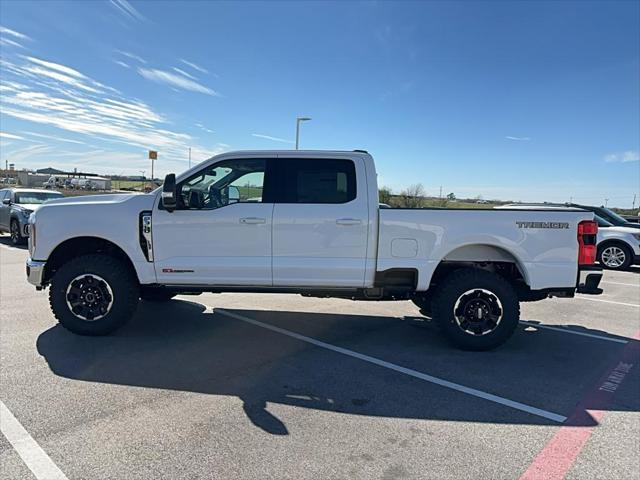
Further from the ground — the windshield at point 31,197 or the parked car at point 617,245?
the windshield at point 31,197

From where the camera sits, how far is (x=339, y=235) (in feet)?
15.3

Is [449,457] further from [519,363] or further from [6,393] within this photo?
[6,393]

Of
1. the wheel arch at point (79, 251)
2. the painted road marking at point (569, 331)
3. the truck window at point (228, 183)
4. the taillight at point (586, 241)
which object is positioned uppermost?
the truck window at point (228, 183)

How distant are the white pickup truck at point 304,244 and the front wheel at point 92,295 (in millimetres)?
11

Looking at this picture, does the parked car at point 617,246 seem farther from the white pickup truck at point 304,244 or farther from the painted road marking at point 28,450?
the painted road marking at point 28,450

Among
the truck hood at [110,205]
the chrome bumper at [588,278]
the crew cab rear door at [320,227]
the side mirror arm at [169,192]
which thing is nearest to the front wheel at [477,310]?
the chrome bumper at [588,278]

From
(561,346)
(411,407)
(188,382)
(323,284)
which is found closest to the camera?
(411,407)

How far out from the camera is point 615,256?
1198cm

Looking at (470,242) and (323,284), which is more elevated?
(470,242)

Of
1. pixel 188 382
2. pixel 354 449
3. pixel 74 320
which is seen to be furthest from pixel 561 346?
pixel 74 320

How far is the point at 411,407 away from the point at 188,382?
1913 mm

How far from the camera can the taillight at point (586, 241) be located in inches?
179

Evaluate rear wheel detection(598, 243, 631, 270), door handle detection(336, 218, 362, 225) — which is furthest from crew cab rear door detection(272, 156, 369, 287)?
rear wheel detection(598, 243, 631, 270)

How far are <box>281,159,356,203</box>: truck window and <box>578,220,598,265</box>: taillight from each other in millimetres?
2449
